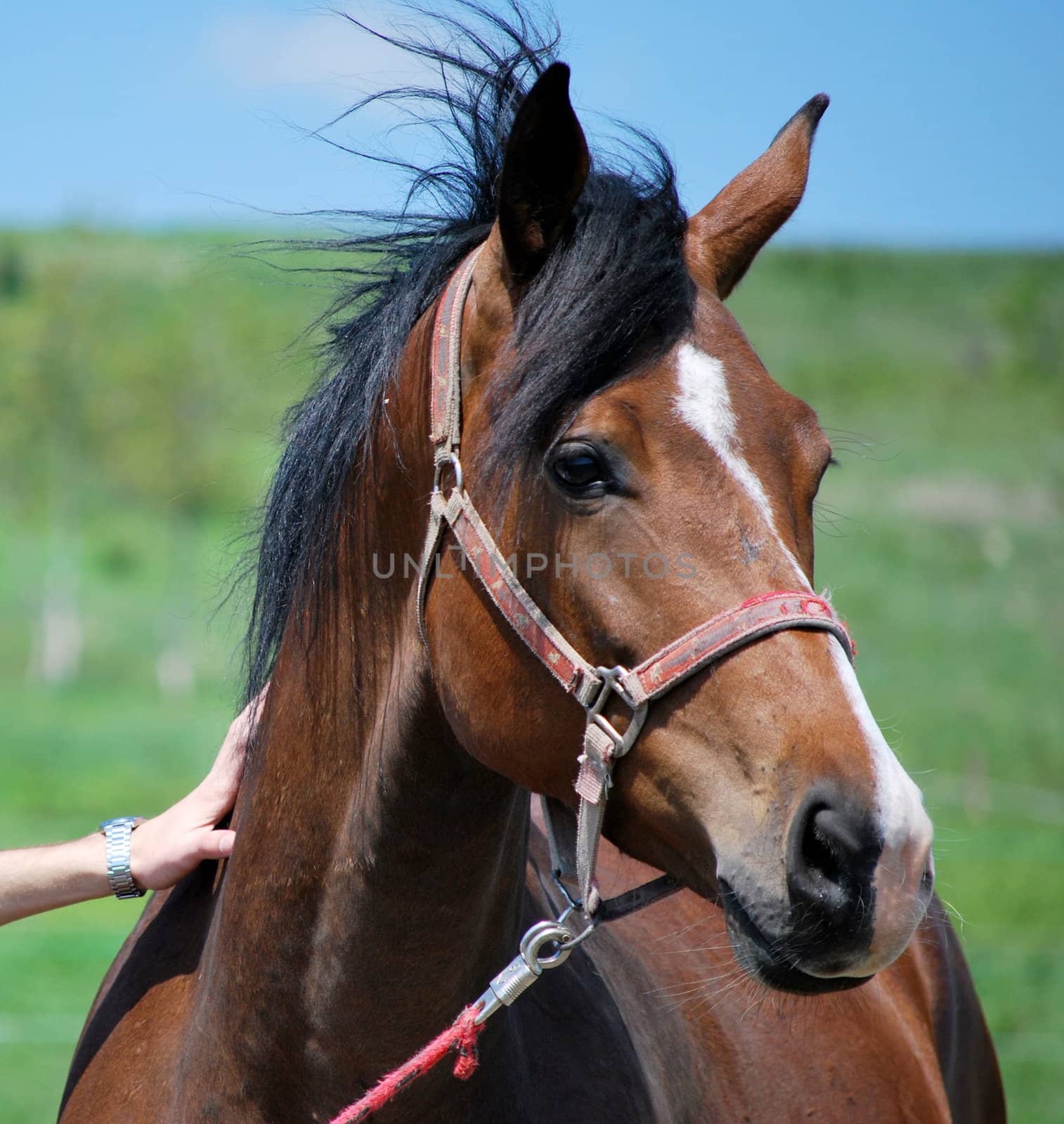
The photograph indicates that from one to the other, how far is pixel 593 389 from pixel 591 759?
56 centimetres

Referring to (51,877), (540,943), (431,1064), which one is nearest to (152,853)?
(51,877)

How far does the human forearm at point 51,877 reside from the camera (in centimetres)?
247

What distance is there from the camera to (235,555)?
8.34ft

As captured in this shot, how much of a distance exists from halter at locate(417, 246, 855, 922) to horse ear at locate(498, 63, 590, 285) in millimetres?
154

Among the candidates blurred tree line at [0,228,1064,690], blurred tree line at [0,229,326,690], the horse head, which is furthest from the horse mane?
blurred tree line at [0,229,326,690]

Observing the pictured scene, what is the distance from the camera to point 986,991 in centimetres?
853

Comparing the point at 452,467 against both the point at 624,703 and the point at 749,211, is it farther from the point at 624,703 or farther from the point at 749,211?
the point at 749,211

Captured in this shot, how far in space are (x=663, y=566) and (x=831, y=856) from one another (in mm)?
452

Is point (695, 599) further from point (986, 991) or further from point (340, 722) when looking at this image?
point (986, 991)

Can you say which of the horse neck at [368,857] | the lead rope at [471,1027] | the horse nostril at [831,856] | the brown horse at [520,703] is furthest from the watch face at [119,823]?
the horse nostril at [831,856]

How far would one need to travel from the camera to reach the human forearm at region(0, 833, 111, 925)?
2471 millimetres

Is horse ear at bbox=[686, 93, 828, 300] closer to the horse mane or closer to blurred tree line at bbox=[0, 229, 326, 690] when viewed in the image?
the horse mane

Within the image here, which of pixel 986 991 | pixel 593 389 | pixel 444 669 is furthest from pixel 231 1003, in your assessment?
pixel 986 991

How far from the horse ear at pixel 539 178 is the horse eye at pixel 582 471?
0.36m
